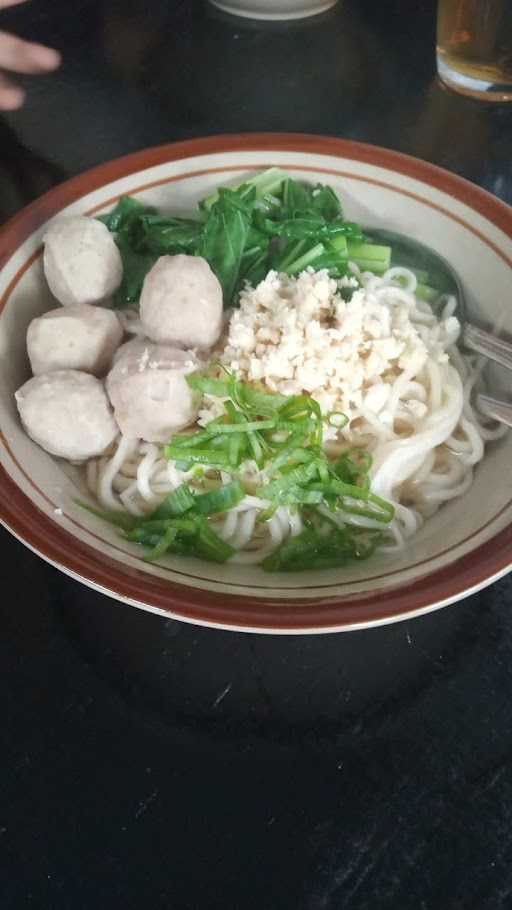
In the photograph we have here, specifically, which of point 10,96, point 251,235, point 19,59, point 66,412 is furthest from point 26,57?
point 66,412

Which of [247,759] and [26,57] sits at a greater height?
[26,57]

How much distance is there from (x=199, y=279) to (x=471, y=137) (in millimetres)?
1096

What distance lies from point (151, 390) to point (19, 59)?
5.01 ft

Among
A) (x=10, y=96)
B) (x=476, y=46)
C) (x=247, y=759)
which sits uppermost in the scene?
(x=476, y=46)

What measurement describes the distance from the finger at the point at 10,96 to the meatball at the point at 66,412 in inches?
48.1

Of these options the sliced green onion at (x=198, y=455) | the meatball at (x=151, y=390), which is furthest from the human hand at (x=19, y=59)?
the sliced green onion at (x=198, y=455)

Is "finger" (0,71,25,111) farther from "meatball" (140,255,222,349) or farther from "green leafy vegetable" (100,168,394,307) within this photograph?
"meatball" (140,255,222,349)

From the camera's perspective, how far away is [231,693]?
48.9 inches

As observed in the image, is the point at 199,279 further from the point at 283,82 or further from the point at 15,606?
the point at 283,82

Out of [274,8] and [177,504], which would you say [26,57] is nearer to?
[274,8]

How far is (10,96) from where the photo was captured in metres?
2.33

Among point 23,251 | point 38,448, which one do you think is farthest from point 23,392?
point 23,251

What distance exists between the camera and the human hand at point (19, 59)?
2.35 metres

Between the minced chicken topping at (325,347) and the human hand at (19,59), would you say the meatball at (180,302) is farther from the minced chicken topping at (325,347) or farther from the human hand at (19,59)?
the human hand at (19,59)
